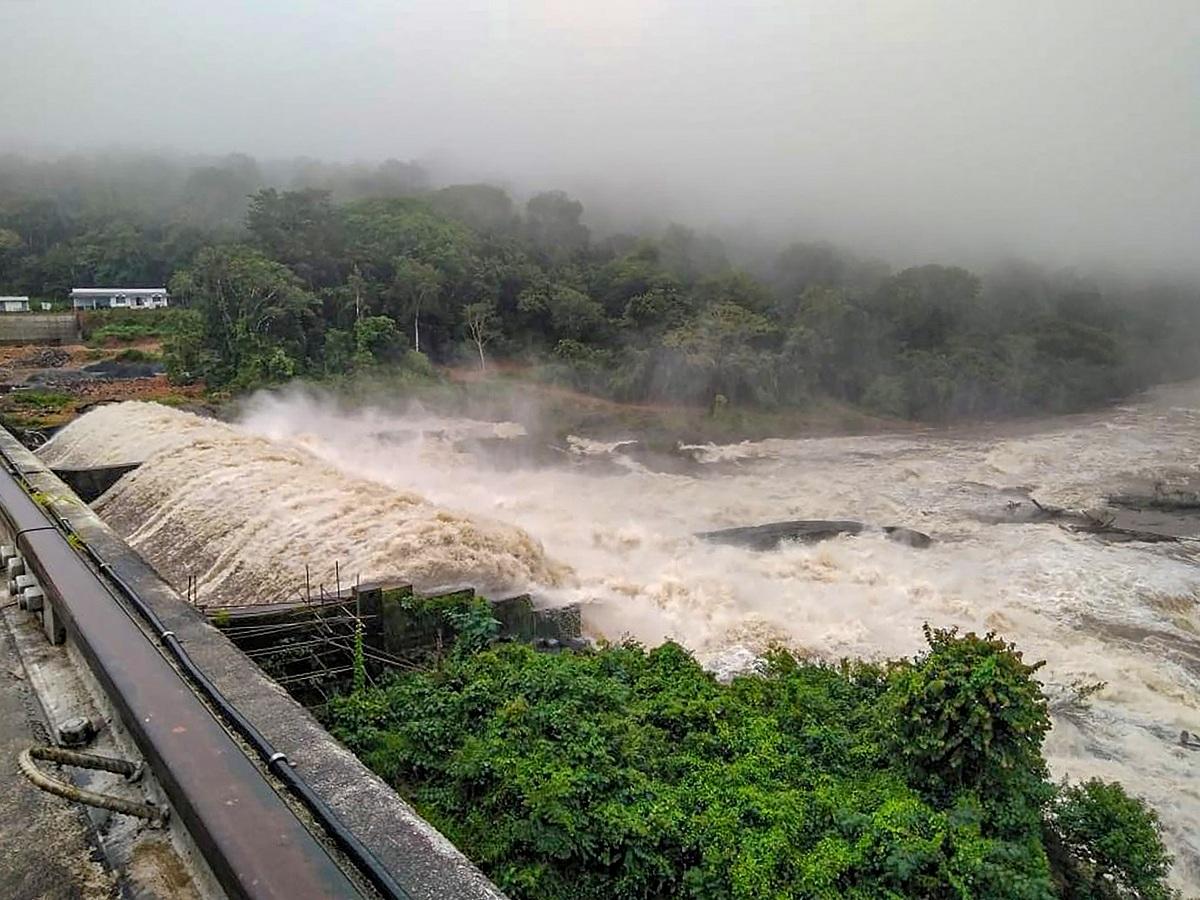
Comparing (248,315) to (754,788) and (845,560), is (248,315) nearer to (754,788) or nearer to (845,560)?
(845,560)

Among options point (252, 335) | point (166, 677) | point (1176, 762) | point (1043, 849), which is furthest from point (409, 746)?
point (252, 335)

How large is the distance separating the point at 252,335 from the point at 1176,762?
2859cm

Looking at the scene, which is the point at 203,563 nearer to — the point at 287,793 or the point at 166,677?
the point at 166,677

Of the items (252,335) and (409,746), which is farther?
(252,335)

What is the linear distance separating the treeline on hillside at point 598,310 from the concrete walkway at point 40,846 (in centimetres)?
2546

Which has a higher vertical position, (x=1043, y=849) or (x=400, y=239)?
(x=400, y=239)

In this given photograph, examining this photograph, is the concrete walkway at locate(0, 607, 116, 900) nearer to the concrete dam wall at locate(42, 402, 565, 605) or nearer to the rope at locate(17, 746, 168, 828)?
the rope at locate(17, 746, 168, 828)

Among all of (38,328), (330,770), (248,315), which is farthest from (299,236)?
(330,770)

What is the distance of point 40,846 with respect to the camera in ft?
10.3

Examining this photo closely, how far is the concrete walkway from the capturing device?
Result: 2.92 meters

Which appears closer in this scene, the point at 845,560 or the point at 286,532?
the point at 286,532

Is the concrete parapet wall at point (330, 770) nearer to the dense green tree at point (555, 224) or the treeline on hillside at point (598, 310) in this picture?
the treeline on hillside at point (598, 310)

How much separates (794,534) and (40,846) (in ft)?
48.7

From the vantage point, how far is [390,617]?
9.22m
